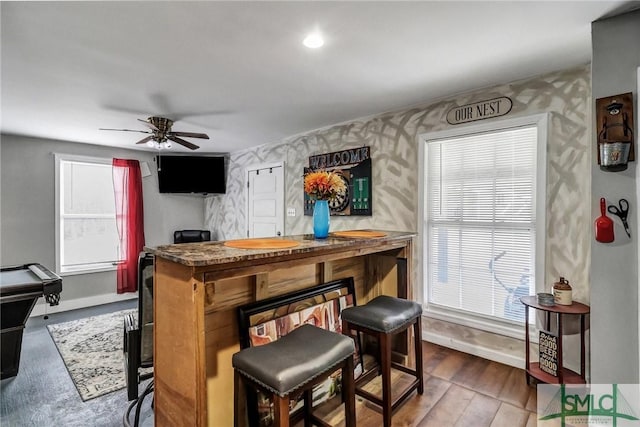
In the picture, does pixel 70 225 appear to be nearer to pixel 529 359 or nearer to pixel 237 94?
pixel 237 94

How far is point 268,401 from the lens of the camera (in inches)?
67.9

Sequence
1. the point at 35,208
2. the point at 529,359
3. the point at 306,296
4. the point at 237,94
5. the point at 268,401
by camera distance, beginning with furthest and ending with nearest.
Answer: the point at 35,208
the point at 237,94
the point at 529,359
the point at 306,296
the point at 268,401

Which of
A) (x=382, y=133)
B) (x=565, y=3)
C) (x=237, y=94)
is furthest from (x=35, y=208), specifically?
(x=565, y=3)

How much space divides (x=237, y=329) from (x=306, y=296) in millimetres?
510

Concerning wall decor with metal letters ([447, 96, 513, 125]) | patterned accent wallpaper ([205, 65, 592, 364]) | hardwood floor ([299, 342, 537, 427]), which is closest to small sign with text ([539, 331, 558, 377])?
hardwood floor ([299, 342, 537, 427])

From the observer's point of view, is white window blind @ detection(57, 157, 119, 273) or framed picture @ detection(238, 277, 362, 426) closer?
framed picture @ detection(238, 277, 362, 426)

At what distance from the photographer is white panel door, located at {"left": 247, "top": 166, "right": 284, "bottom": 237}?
471 centimetres

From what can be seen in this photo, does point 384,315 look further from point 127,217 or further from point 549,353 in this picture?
point 127,217

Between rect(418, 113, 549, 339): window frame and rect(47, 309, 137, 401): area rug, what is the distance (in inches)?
114

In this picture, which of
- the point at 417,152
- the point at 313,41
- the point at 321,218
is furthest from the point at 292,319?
the point at 417,152

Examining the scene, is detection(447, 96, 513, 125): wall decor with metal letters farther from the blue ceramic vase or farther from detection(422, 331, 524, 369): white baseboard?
detection(422, 331, 524, 369): white baseboard

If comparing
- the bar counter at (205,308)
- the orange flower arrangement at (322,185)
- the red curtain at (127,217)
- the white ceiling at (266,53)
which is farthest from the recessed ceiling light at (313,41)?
the red curtain at (127,217)

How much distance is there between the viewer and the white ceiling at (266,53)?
5.35 ft

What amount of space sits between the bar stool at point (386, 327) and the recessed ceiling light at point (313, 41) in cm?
173
